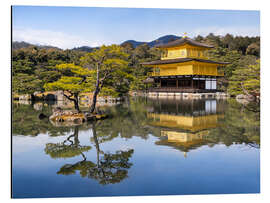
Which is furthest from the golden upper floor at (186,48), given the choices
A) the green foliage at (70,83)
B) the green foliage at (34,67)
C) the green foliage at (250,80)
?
the green foliage at (70,83)

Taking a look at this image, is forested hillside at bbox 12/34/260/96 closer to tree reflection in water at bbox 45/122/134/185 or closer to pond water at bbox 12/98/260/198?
pond water at bbox 12/98/260/198

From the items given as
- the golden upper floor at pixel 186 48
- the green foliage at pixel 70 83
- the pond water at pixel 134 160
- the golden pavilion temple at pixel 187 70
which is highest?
the golden upper floor at pixel 186 48

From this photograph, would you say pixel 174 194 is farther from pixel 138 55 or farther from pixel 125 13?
pixel 138 55

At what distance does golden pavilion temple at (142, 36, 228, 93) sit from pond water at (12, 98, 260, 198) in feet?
47.3

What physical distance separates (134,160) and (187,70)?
59.2 ft

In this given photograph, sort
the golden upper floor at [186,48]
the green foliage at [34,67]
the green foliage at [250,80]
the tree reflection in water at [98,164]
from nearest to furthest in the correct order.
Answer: the tree reflection in water at [98,164], the green foliage at [250,80], the green foliage at [34,67], the golden upper floor at [186,48]

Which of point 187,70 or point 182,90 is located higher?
point 187,70

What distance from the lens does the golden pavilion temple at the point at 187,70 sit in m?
21.2

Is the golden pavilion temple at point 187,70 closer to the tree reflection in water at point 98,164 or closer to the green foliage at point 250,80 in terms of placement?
the green foliage at point 250,80

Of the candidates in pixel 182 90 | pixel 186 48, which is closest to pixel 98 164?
pixel 182 90

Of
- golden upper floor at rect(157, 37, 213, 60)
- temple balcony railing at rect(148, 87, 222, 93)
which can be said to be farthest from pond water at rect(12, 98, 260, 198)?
golden upper floor at rect(157, 37, 213, 60)

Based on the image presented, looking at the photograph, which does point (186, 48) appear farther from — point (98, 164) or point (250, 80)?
point (98, 164)

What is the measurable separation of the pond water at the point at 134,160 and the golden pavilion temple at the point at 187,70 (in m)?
14.4

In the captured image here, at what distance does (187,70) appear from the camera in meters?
21.3
